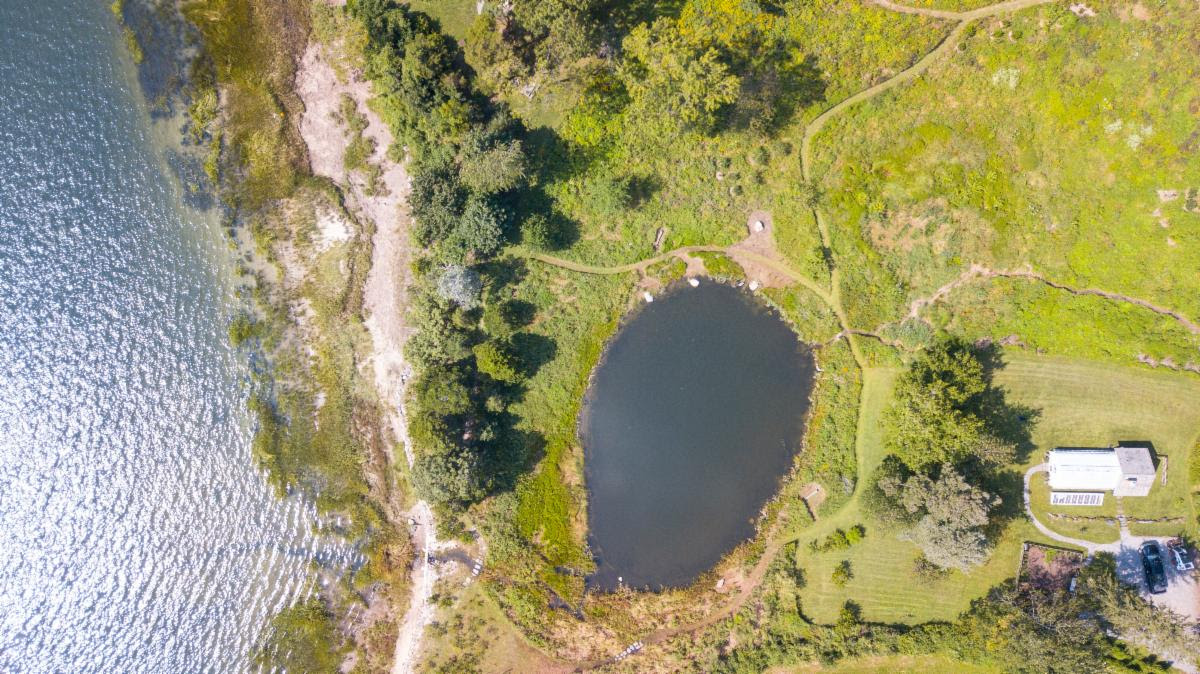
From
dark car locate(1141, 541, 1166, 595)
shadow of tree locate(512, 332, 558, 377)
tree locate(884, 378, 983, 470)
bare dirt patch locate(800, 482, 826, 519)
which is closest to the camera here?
tree locate(884, 378, 983, 470)

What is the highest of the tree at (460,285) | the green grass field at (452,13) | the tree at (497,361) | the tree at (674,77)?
the green grass field at (452,13)

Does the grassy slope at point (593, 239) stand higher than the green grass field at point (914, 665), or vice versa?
the grassy slope at point (593, 239)

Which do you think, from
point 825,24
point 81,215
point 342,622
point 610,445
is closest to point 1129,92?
point 825,24

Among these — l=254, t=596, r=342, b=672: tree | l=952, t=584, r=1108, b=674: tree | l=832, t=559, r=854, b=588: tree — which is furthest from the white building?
l=254, t=596, r=342, b=672: tree

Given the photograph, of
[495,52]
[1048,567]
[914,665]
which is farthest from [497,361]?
[1048,567]

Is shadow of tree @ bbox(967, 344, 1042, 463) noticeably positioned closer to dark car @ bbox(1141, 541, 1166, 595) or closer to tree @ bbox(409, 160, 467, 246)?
dark car @ bbox(1141, 541, 1166, 595)

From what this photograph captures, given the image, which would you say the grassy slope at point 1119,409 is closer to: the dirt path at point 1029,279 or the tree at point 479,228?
the dirt path at point 1029,279

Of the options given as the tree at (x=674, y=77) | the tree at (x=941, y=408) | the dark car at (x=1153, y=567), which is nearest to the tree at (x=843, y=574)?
the tree at (x=941, y=408)
